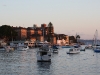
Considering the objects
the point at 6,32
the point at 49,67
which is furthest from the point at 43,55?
the point at 6,32

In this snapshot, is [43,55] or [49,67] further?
[43,55]

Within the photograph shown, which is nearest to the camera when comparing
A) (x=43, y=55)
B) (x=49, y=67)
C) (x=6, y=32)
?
(x=49, y=67)

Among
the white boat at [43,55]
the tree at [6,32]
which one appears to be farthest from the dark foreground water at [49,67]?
the tree at [6,32]

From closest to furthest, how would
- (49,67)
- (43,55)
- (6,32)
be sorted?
(49,67)
(43,55)
(6,32)

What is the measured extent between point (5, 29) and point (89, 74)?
130336 mm

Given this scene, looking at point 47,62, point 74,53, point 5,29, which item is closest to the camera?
point 47,62

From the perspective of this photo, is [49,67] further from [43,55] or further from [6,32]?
[6,32]

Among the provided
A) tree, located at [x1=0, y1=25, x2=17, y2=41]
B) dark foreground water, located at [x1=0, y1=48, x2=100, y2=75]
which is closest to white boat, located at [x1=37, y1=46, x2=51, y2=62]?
dark foreground water, located at [x1=0, y1=48, x2=100, y2=75]

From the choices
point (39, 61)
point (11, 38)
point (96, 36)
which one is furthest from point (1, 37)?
point (39, 61)

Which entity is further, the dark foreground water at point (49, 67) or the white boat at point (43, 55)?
the white boat at point (43, 55)

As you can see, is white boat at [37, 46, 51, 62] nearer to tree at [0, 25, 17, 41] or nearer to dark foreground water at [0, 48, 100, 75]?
dark foreground water at [0, 48, 100, 75]

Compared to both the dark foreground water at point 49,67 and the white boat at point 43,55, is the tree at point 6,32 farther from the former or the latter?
the white boat at point 43,55

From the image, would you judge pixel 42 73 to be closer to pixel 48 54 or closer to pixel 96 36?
pixel 48 54

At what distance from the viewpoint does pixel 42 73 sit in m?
38.7
